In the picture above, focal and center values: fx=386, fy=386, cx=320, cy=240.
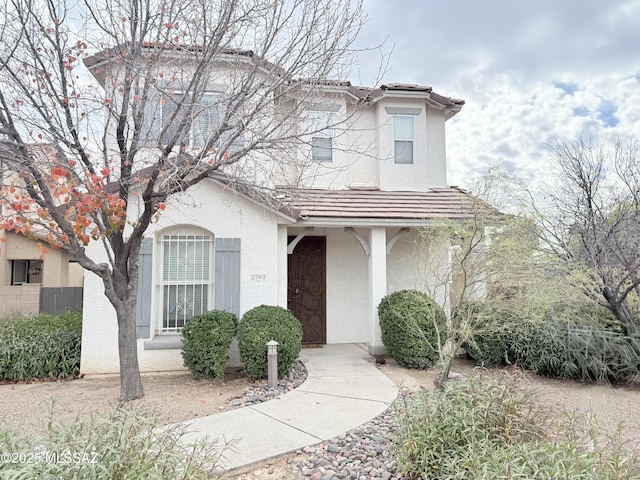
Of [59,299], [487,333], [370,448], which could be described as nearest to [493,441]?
[370,448]

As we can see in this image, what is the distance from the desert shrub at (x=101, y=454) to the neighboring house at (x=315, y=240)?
14.5 ft

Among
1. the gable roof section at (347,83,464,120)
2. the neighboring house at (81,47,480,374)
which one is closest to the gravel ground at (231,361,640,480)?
the neighboring house at (81,47,480,374)

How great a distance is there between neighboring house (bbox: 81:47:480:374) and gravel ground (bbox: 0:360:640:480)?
105 cm

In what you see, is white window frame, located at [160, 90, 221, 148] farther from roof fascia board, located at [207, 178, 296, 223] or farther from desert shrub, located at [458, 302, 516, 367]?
desert shrub, located at [458, 302, 516, 367]

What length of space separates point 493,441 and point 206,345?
5183 millimetres

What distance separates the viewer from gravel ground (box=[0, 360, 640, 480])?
13.6 feet

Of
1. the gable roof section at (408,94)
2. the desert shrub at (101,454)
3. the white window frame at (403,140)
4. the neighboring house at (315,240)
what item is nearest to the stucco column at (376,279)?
the neighboring house at (315,240)

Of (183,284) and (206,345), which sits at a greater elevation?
(183,284)

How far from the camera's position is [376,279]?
9.48 metres

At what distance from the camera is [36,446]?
3.16 m

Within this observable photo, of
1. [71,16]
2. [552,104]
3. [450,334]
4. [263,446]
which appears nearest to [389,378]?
[450,334]

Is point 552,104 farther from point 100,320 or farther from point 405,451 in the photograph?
point 100,320

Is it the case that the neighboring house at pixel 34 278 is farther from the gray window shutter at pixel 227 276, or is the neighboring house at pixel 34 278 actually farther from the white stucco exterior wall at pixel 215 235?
the gray window shutter at pixel 227 276

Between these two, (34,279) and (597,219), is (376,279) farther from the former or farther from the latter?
(34,279)
